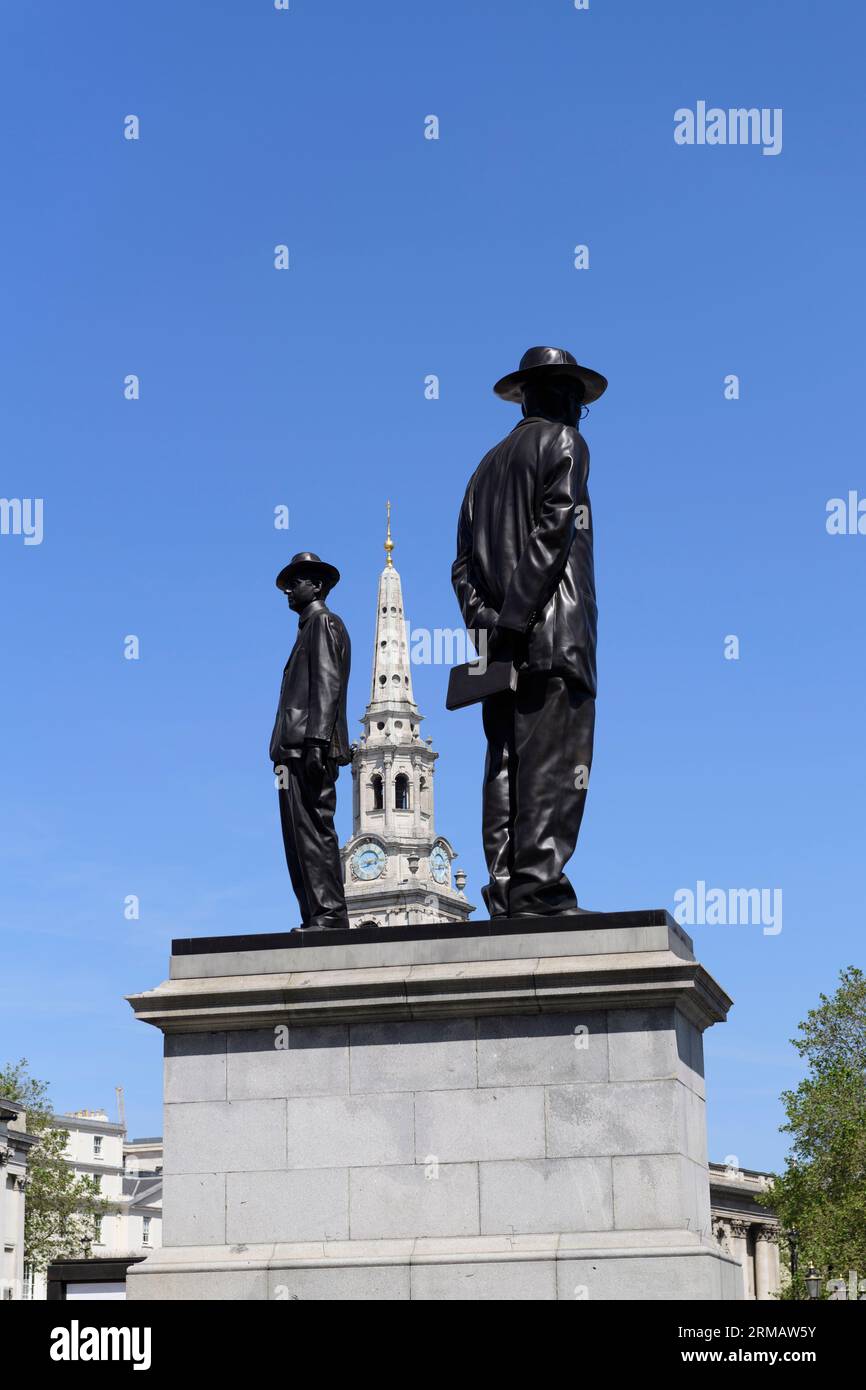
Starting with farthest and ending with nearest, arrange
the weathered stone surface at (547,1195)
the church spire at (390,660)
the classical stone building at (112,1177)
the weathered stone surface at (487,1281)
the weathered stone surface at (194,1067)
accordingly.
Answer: the church spire at (390,660) → the classical stone building at (112,1177) → the weathered stone surface at (194,1067) → the weathered stone surface at (547,1195) → the weathered stone surface at (487,1281)

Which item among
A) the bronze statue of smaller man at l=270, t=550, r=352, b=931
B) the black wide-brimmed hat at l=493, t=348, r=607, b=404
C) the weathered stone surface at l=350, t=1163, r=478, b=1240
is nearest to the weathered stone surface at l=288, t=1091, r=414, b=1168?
the weathered stone surface at l=350, t=1163, r=478, b=1240

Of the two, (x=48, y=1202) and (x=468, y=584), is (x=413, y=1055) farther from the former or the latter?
(x=48, y=1202)

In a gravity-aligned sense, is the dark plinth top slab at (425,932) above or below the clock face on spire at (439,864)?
below

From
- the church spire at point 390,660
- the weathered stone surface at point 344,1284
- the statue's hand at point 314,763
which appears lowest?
the weathered stone surface at point 344,1284

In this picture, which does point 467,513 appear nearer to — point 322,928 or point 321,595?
point 321,595

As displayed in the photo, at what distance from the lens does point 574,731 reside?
50.5 ft

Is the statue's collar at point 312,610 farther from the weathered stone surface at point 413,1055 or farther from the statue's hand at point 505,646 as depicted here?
the weathered stone surface at point 413,1055

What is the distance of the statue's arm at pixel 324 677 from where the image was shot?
16891 mm

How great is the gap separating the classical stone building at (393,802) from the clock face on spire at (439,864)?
101mm

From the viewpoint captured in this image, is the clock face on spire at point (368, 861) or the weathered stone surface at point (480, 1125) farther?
the clock face on spire at point (368, 861)

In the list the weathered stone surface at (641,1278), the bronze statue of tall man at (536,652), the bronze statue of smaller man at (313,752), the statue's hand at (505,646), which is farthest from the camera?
the bronze statue of smaller man at (313,752)

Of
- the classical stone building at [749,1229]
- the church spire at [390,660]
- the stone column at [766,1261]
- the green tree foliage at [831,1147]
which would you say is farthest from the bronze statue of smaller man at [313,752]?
the church spire at [390,660]

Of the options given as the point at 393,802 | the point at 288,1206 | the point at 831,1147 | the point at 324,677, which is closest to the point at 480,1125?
the point at 288,1206
